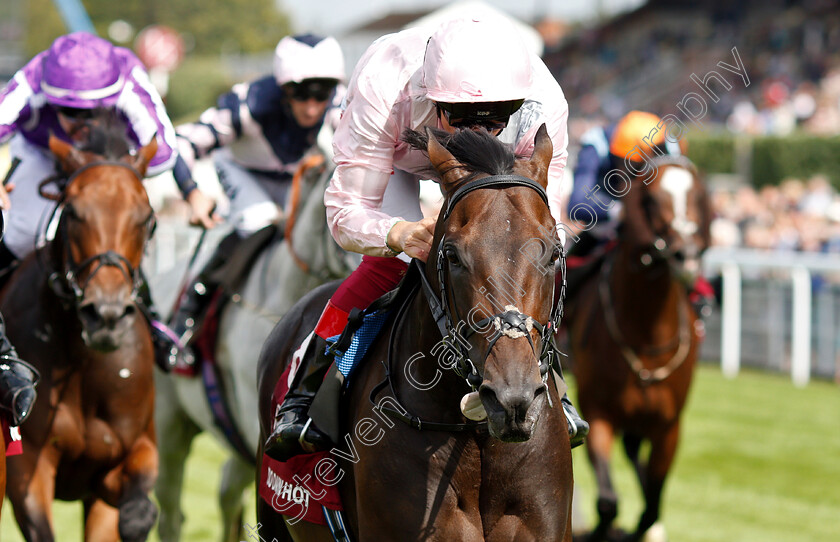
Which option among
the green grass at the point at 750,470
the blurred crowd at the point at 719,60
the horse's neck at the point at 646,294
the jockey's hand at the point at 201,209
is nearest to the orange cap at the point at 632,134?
the horse's neck at the point at 646,294

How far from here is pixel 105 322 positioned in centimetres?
392

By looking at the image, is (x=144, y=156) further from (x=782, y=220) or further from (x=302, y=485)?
(x=782, y=220)

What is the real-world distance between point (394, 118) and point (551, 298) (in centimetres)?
82

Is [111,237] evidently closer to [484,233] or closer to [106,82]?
[106,82]

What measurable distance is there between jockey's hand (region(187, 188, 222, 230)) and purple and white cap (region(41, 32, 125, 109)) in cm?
77

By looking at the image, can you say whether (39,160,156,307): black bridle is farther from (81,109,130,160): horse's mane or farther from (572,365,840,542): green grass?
(572,365,840,542): green grass

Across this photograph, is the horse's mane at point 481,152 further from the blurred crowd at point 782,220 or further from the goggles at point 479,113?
the blurred crowd at point 782,220

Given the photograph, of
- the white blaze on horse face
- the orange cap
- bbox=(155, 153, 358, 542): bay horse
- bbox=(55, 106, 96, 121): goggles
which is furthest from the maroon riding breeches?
the orange cap

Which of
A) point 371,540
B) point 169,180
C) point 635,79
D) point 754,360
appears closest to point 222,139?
point 371,540

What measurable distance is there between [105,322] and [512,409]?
83.2 inches

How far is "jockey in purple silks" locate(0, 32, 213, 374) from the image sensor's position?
4.52m

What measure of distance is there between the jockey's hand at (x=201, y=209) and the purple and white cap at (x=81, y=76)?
0.77 metres

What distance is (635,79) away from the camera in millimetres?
29031

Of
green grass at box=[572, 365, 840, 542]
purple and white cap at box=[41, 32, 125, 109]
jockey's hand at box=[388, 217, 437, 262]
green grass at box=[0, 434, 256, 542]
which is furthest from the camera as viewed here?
green grass at box=[572, 365, 840, 542]
